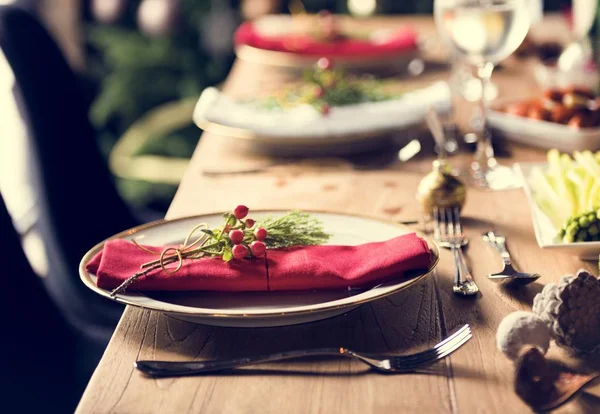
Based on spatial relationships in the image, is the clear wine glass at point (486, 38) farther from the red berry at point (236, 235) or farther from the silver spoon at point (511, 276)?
the red berry at point (236, 235)

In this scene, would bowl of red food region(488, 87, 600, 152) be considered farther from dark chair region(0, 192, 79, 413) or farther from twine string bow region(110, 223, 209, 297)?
dark chair region(0, 192, 79, 413)

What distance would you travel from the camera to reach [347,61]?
1974 millimetres

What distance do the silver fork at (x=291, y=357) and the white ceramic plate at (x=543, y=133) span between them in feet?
2.29

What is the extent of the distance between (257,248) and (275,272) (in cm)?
3

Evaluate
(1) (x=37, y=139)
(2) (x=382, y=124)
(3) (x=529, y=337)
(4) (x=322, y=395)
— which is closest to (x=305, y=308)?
(4) (x=322, y=395)

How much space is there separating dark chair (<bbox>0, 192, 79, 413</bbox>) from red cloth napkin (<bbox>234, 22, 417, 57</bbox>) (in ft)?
3.05

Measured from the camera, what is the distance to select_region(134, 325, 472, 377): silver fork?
71 cm

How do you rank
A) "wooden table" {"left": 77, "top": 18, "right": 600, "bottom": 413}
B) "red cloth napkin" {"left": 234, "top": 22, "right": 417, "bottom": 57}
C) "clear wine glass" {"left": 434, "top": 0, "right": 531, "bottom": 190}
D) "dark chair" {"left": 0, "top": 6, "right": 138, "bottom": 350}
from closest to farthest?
1. "wooden table" {"left": 77, "top": 18, "right": 600, "bottom": 413}
2. "clear wine glass" {"left": 434, "top": 0, "right": 531, "bottom": 190}
3. "dark chair" {"left": 0, "top": 6, "right": 138, "bottom": 350}
4. "red cloth napkin" {"left": 234, "top": 22, "right": 417, "bottom": 57}

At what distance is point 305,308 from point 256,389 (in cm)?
9

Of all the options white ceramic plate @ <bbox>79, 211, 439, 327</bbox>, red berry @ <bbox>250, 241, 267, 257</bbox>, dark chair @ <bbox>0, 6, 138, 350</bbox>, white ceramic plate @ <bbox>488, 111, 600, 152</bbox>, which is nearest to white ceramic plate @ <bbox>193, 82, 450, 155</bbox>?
white ceramic plate @ <bbox>488, 111, 600, 152</bbox>

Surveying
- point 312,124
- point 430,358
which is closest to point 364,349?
point 430,358

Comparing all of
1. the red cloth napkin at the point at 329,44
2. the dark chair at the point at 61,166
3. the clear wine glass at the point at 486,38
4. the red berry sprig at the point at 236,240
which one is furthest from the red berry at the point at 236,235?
the red cloth napkin at the point at 329,44

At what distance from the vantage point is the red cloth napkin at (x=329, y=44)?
6.52ft

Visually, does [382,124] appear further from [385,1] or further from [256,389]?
[385,1]
